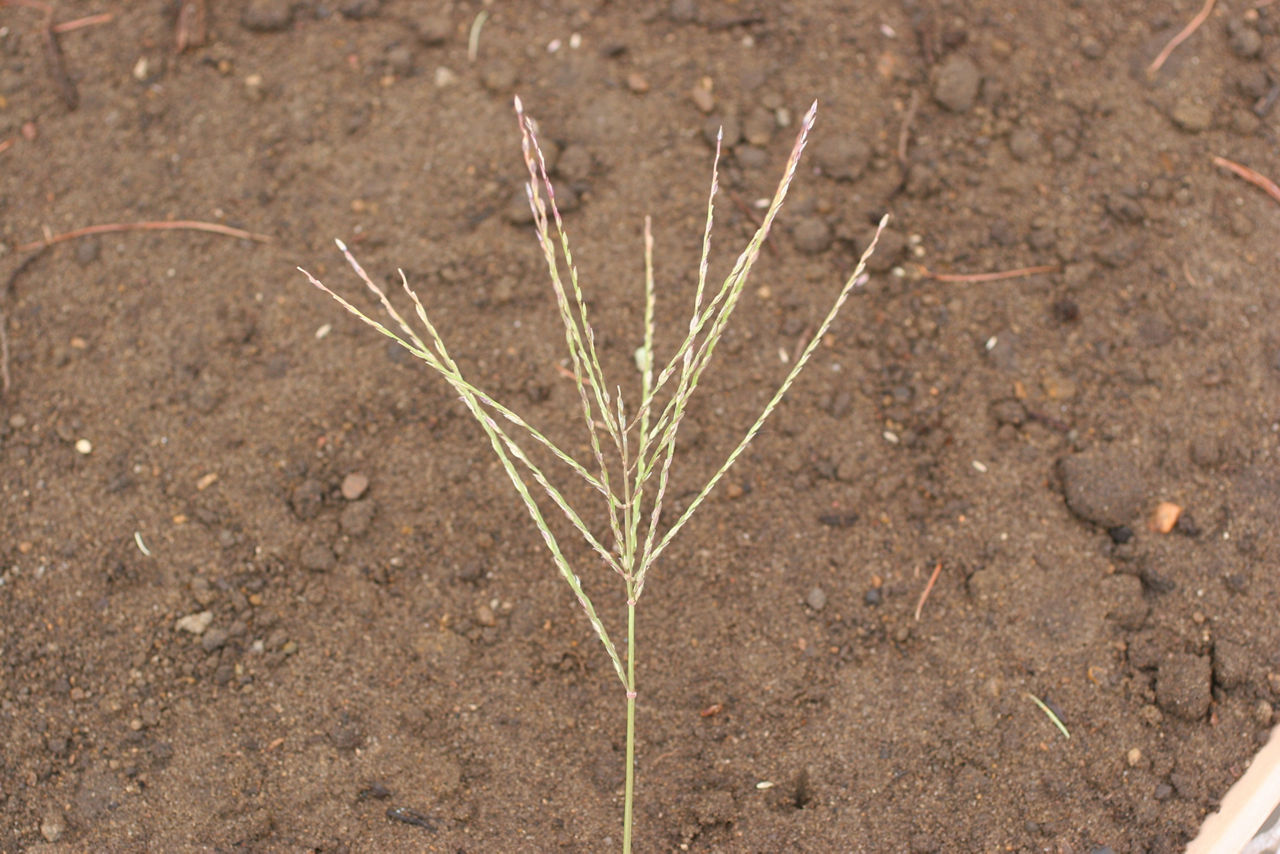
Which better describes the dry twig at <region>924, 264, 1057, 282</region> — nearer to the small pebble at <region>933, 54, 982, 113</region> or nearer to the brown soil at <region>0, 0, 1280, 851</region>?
the brown soil at <region>0, 0, 1280, 851</region>

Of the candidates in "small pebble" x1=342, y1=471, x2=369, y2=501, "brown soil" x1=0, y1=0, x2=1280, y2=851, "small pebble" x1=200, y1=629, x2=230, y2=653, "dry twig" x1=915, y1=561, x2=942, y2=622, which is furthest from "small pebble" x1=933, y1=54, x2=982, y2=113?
"small pebble" x1=200, y1=629, x2=230, y2=653

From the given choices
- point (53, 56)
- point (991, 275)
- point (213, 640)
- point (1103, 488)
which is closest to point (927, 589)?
point (1103, 488)

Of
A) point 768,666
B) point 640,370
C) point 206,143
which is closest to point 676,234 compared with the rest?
point 640,370

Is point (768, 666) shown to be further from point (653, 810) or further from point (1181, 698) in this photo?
point (1181, 698)

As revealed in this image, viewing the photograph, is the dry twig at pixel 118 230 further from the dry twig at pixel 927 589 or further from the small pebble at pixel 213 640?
the dry twig at pixel 927 589

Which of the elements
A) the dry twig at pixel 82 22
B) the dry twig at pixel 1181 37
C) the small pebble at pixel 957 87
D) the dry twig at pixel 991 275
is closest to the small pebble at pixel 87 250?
the dry twig at pixel 82 22

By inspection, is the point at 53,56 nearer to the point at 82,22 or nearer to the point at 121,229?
the point at 82,22
